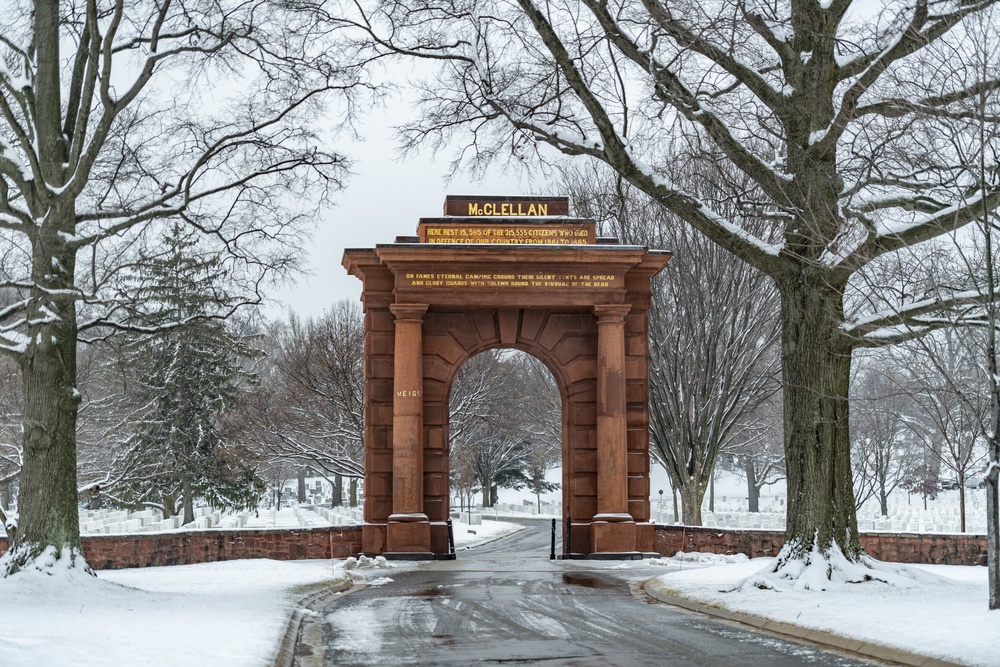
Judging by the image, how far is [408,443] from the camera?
23.9 m

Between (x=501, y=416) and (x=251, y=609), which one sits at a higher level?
(x=501, y=416)

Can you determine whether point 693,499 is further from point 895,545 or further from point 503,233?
point 503,233

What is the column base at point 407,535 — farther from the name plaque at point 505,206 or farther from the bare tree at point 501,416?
the bare tree at point 501,416

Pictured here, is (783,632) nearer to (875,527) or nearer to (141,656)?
(141,656)

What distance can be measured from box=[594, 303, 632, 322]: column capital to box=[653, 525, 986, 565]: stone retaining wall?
505cm

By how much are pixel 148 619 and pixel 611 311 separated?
14.7 meters

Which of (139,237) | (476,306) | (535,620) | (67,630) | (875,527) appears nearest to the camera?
(67,630)

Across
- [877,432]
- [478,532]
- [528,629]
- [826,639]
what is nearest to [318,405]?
[478,532]

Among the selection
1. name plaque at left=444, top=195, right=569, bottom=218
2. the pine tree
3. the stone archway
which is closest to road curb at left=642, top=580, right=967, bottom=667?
the stone archway

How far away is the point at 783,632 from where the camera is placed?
11742 mm

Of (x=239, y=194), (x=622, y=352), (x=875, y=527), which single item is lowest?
(x=875, y=527)

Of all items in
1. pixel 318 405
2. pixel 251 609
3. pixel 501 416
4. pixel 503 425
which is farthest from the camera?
pixel 503 425

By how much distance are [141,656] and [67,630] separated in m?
1.48

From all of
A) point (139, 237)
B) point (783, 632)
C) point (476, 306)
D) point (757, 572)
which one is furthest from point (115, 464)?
point (783, 632)
